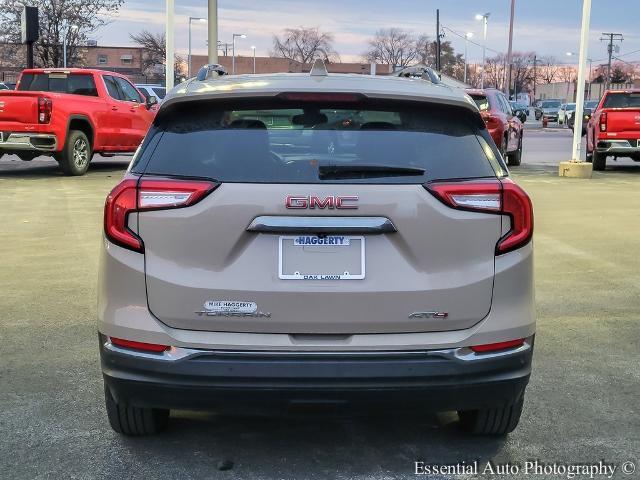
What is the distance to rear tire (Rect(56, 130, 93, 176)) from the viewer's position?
15586 millimetres

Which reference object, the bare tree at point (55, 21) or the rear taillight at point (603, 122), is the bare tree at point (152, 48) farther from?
the rear taillight at point (603, 122)

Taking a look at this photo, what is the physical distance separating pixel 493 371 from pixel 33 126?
13.5m

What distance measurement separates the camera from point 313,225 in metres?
3.15

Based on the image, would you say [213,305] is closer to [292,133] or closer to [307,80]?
[292,133]

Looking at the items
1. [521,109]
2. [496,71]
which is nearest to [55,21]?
[521,109]

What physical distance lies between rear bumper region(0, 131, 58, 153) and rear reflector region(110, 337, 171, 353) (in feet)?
41.6

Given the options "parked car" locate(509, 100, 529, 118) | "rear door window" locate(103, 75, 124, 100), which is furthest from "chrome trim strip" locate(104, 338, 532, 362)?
"parked car" locate(509, 100, 529, 118)

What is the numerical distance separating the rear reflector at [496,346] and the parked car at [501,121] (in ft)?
43.8

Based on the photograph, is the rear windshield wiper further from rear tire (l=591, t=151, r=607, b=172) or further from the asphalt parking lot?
rear tire (l=591, t=151, r=607, b=172)

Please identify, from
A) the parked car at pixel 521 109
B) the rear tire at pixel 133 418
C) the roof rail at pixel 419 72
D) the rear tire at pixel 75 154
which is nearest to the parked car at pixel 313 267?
the rear tire at pixel 133 418

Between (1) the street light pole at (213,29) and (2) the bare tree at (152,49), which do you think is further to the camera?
(2) the bare tree at (152,49)

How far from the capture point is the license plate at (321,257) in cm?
318

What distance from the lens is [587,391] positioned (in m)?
4.60

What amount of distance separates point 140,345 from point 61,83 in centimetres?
1505
